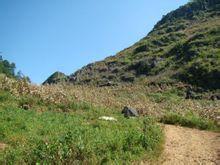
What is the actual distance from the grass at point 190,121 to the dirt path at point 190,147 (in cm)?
80

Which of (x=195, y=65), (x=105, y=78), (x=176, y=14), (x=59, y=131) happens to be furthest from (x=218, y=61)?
(x=176, y=14)

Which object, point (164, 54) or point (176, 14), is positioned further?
point (176, 14)

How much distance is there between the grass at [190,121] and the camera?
2438 centimetres

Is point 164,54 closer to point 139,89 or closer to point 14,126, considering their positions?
point 139,89

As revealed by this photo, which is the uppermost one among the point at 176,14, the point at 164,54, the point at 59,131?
the point at 176,14

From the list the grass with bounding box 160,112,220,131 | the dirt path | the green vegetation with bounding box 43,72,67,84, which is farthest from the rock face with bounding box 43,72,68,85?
the dirt path

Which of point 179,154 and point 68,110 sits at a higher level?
point 68,110

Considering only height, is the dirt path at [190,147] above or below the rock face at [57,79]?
below

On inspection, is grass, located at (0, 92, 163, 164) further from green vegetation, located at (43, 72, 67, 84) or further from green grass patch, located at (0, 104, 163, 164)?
green vegetation, located at (43, 72, 67, 84)

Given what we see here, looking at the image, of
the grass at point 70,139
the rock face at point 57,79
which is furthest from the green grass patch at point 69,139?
the rock face at point 57,79

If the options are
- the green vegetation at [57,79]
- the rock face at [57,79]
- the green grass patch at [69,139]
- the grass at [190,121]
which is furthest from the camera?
the green vegetation at [57,79]

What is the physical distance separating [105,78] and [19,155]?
183 feet

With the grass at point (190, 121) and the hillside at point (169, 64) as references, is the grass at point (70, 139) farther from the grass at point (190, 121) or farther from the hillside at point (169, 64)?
the hillside at point (169, 64)

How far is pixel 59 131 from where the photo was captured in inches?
742
